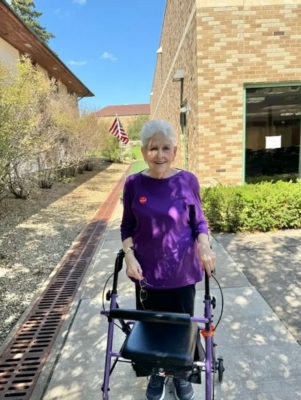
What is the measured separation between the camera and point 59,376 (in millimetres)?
2488

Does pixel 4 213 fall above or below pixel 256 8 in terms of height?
below

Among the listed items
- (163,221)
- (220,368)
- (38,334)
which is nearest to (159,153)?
(163,221)

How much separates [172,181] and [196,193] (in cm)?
17

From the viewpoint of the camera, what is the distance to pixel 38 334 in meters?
3.12

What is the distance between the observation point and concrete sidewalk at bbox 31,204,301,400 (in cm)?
228

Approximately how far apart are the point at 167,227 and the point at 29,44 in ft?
48.4

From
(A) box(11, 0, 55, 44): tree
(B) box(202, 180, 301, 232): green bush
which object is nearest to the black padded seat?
(B) box(202, 180, 301, 232): green bush

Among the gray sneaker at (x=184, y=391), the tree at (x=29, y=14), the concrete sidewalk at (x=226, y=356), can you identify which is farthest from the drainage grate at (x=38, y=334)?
the tree at (x=29, y=14)

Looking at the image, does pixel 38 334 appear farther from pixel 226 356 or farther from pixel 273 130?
pixel 273 130

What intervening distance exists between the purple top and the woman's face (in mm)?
66

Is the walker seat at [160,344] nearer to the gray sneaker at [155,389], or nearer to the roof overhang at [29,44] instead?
the gray sneaker at [155,389]

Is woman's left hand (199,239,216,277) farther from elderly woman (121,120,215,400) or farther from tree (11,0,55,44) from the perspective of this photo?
tree (11,0,55,44)

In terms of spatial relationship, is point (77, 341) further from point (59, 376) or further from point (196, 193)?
point (196, 193)

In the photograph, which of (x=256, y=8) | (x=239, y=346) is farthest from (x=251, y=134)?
(x=239, y=346)
